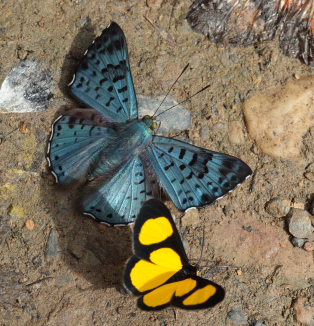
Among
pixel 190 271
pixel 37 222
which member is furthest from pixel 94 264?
pixel 190 271

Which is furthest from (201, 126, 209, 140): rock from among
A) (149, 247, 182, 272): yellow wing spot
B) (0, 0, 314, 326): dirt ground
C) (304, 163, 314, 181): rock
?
(149, 247, 182, 272): yellow wing spot

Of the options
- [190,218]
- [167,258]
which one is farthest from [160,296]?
[190,218]

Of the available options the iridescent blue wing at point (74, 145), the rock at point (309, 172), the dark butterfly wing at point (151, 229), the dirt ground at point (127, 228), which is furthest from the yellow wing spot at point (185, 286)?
the rock at point (309, 172)

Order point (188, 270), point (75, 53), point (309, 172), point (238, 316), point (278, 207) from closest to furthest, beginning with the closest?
point (188, 270), point (238, 316), point (278, 207), point (309, 172), point (75, 53)

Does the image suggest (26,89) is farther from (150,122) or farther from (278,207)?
(278,207)

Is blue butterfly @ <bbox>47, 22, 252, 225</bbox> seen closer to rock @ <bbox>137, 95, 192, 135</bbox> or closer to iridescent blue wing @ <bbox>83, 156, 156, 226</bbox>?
iridescent blue wing @ <bbox>83, 156, 156, 226</bbox>

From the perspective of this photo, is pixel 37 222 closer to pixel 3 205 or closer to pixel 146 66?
pixel 3 205
